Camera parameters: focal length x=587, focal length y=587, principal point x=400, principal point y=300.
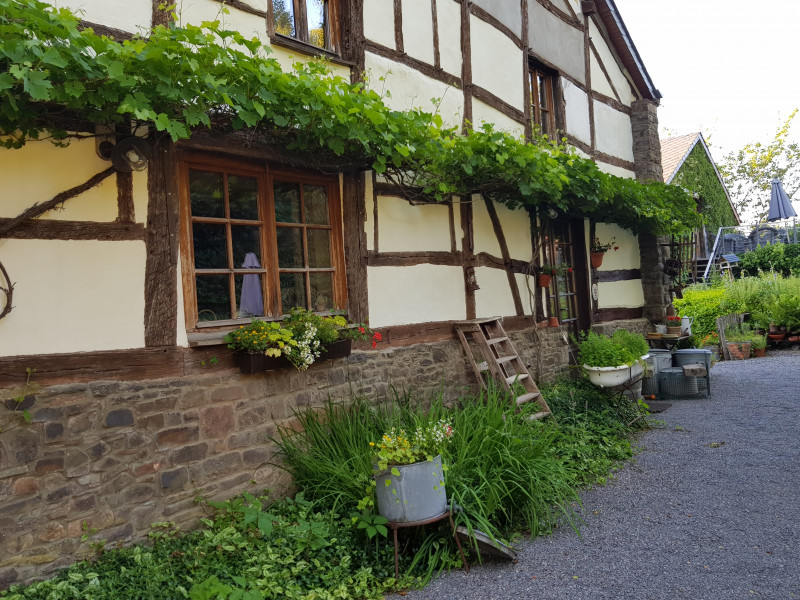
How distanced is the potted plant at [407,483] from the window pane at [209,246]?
1.75 metres

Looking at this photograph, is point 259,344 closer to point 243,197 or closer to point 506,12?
point 243,197

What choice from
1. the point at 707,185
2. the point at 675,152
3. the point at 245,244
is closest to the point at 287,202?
the point at 245,244

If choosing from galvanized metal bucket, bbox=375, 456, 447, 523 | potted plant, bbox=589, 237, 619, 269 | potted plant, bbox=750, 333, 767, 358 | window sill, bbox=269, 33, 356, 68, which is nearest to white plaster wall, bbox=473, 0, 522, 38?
window sill, bbox=269, 33, 356, 68

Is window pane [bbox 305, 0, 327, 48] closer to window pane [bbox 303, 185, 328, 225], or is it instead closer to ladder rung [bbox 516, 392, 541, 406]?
window pane [bbox 303, 185, 328, 225]

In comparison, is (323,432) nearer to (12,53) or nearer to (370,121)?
(370,121)

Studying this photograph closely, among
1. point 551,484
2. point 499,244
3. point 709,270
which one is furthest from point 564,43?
point 709,270

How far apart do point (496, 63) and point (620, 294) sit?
14.4 feet

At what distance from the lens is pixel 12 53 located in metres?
2.62

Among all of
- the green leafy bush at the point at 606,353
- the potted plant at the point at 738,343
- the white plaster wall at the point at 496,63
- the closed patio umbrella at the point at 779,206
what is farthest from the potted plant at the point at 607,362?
the closed patio umbrella at the point at 779,206

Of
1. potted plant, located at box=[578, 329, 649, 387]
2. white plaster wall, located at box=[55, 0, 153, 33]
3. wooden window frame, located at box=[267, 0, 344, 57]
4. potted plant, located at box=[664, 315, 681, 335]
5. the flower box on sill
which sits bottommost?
potted plant, located at box=[578, 329, 649, 387]

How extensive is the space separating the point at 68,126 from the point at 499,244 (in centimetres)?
458

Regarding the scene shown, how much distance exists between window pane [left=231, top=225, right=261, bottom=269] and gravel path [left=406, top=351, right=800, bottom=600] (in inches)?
97.6

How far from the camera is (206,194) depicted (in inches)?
162

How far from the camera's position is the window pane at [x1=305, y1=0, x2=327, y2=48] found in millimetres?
4938
